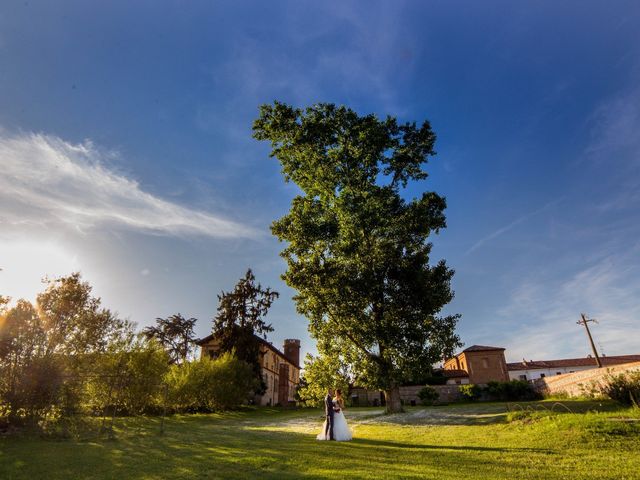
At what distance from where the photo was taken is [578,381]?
2423 cm

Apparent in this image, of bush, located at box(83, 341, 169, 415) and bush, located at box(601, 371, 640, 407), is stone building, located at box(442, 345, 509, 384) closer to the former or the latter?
bush, located at box(601, 371, 640, 407)

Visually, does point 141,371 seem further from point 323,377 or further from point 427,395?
point 427,395

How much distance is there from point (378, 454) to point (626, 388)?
39.3 feet

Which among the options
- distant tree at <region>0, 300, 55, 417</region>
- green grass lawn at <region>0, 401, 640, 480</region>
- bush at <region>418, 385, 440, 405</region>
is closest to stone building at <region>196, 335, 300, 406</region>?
bush at <region>418, 385, 440, 405</region>

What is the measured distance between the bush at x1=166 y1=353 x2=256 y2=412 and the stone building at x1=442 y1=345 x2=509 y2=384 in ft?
128

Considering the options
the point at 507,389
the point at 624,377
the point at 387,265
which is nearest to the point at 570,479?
the point at 624,377

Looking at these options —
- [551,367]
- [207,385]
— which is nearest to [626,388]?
[207,385]

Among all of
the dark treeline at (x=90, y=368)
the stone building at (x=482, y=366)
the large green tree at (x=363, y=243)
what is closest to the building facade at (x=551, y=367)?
the stone building at (x=482, y=366)

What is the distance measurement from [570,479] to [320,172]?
19167 millimetres

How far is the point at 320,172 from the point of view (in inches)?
905

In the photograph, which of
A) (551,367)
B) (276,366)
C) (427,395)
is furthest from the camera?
(551,367)

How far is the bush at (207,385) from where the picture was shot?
2891 centimetres

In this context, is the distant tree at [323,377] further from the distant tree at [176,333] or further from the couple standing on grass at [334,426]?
the distant tree at [176,333]

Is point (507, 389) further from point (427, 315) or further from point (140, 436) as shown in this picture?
point (140, 436)
